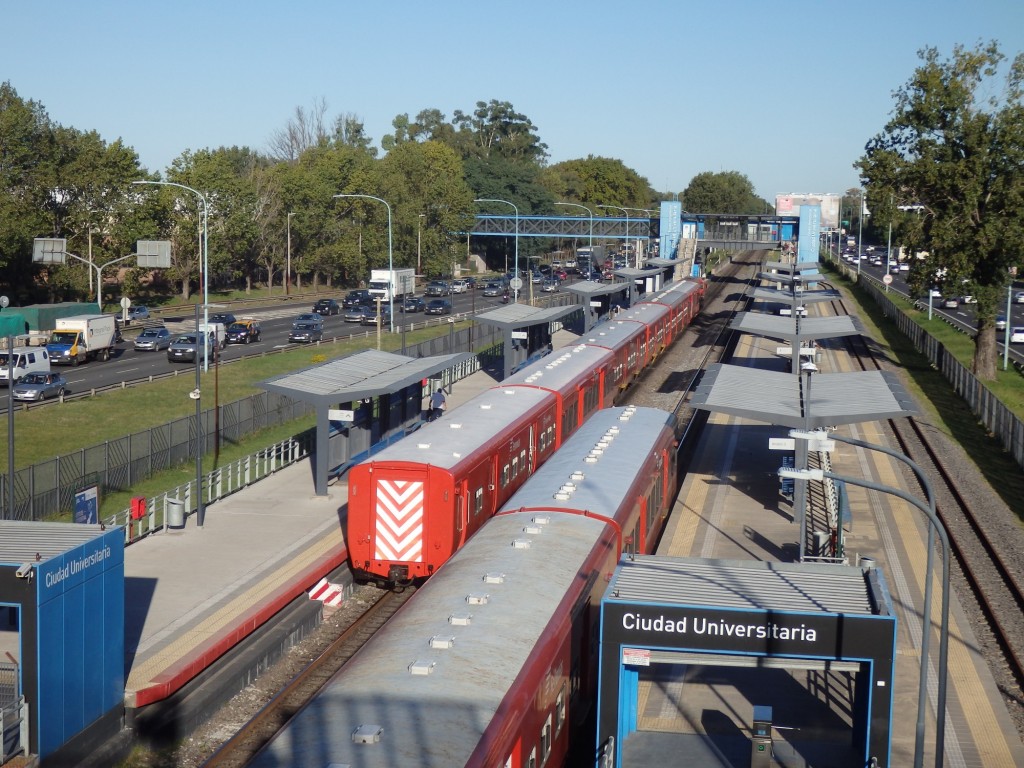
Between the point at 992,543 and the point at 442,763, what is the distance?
788 inches

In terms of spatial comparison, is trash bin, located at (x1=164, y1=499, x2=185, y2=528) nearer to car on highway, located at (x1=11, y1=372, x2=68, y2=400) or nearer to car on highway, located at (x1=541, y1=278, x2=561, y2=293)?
car on highway, located at (x1=11, y1=372, x2=68, y2=400)

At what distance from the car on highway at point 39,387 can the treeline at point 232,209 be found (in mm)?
22965

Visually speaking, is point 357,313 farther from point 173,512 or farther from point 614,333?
point 173,512

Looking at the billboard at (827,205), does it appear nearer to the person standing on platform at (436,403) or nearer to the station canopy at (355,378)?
the person standing on platform at (436,403)

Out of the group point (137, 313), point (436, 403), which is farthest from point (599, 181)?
point (436, 403)

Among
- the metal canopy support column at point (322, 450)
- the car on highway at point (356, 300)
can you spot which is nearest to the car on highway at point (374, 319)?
the car on highway at point (356, 300)

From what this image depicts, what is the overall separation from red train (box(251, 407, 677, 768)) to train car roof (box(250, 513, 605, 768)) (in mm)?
16

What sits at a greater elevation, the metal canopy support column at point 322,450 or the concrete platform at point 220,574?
the metal canopy support column at point 322,450

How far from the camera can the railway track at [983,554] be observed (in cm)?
1930

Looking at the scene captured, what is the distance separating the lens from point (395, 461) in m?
20.5

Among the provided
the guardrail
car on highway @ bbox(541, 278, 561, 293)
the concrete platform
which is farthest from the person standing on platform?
car on highway @ bbox(541, 278, 561, 293)

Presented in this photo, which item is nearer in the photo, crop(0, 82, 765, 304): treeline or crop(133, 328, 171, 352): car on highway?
crop(133, 328, 171, 352): car on highway

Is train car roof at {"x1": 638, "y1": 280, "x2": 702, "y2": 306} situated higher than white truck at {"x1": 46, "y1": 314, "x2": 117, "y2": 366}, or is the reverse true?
train car roof at {"x1": 638, "y1": 280, "x2": 702, "y2": 306}

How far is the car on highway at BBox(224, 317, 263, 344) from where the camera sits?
62.2 m
